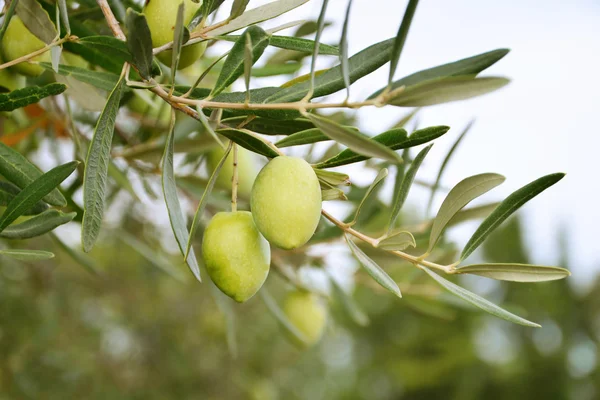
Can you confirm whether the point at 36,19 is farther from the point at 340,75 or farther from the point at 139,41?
the point at 340,75

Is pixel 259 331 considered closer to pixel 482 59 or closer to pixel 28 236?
pixel 28 236

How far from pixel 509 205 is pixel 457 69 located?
196 mm

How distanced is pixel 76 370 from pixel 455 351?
5.43 metres

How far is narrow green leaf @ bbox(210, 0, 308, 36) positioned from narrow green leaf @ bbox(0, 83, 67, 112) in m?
0.17

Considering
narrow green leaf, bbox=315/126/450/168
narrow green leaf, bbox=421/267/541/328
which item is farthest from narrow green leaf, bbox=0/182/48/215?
narrow green leaf, bbox=421/267/541/328

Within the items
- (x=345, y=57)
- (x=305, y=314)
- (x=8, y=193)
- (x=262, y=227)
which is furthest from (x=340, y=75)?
(x=305, y=314)

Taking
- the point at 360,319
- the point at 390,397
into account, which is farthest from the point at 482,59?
the point at 390,397

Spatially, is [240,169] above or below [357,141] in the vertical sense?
below

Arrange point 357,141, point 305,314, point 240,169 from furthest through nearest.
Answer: point 305,314, point 240,169, point 357,141

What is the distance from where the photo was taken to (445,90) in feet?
1.57

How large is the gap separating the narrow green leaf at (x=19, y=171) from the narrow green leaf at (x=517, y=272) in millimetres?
432

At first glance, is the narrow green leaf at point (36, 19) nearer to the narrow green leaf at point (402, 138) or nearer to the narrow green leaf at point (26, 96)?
the narrow green leaf at point (26, 96)

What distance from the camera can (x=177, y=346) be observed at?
9.43ft

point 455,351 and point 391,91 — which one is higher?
point 391,91
